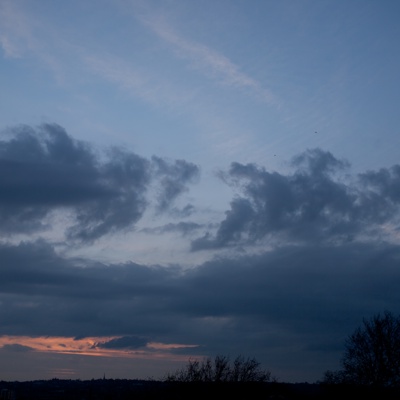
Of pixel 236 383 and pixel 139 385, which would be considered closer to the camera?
pixel 236 383

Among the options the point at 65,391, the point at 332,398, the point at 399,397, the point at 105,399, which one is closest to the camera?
the point at 399,397

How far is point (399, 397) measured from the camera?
50.6 m

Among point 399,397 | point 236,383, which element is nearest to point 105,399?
point 236,383

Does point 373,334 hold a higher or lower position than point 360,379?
higher

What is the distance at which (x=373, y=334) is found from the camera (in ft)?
226

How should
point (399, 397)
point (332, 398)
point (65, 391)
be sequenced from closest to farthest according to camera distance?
point (399, 397) < point (332, 398) < point (65, 391)

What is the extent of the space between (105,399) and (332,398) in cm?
2338

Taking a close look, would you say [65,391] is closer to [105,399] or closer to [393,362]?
[105,399]

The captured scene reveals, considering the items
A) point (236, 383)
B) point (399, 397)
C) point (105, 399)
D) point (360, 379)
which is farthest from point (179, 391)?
point (360, 379)

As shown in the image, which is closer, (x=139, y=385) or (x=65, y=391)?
(x=139, y=385)

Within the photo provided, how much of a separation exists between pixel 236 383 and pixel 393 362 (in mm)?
22324

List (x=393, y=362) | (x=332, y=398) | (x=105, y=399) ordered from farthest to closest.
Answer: (x=393, y=362) < (x=105, y=399) < (x=332, y=398)

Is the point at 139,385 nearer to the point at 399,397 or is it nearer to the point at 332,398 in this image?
the point at 332,398

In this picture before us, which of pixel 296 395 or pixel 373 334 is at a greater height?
pixel 373 334
